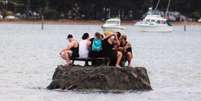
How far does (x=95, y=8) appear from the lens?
152 m

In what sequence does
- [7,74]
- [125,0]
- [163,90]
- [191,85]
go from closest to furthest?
1. [163,90]
2. [191,85]
3. [7,74]
4. [125,0]

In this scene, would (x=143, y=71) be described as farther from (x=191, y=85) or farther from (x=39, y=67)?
(x=39, y=67)

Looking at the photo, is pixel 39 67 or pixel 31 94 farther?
pixel 39 67

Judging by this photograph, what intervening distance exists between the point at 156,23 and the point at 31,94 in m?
91.2

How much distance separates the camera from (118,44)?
3278 cm

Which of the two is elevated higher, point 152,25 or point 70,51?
point 70,51

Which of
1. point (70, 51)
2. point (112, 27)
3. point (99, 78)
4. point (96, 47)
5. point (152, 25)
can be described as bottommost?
point (152, 25)

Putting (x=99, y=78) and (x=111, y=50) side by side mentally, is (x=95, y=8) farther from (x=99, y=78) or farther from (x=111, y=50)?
(x=99, y=78)

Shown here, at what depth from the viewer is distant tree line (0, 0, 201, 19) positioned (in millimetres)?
150625

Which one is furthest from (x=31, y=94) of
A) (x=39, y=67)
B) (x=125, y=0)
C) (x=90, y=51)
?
(x=125, y=0)

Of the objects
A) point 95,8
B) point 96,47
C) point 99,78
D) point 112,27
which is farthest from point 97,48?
point 95,8

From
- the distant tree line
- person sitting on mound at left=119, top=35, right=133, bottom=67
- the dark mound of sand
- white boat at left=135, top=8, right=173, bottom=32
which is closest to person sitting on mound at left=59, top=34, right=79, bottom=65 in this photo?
the dark mound of sand

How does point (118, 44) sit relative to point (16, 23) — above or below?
above

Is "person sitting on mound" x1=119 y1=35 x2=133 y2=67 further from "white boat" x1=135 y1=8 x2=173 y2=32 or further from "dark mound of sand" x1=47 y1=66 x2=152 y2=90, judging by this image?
"white boat" x1=135 y1=8 x2=173 y2=32
